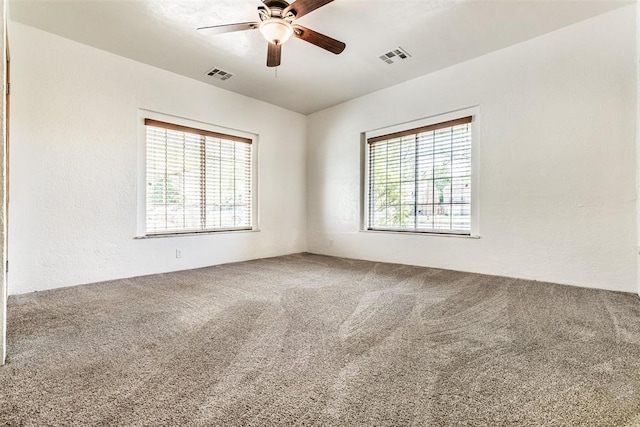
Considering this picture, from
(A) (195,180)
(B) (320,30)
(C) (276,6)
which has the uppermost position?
(B) (320,30)

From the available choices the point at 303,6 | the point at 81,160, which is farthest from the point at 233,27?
the point at 81,160

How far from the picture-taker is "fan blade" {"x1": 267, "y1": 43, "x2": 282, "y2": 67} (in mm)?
2855

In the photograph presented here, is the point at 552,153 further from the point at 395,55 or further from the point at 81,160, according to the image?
the point at 81,160

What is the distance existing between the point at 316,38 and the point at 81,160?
3004 mm

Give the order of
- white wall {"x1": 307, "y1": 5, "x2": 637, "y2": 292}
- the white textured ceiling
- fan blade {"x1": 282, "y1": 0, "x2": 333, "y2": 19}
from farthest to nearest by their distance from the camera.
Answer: white wall {"x1": 307, "y1": 5, "x2": 637, "y2": 292} < the white textured ceiling < fan blade {"x1": 282, "y1": 0, "x2": 333, "y2": 19}

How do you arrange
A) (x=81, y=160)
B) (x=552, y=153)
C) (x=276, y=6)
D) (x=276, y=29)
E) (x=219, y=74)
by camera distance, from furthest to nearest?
(x=219, y=74), (x=81, y=160), (x=552, y=153), (x=276, y=29), (x=276, y=6)

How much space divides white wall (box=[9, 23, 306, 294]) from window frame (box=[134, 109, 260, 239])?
0.26ft

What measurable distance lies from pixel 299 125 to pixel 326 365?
500 centimetres

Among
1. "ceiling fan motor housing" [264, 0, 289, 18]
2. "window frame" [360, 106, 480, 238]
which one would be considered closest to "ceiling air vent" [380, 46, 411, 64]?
"window frame" [360, 106, 480, 238]

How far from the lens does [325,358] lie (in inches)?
66.0

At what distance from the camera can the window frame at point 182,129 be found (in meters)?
3.87

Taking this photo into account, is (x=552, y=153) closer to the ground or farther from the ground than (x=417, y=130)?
closer to the ground

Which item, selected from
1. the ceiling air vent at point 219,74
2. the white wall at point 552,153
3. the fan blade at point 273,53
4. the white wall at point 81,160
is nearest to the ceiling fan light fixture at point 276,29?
the fan blade at point 273,53

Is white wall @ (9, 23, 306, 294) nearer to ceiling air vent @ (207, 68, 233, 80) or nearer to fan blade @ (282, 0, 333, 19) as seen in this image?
ceiling air vent @ (207, 68, 233, 80)
